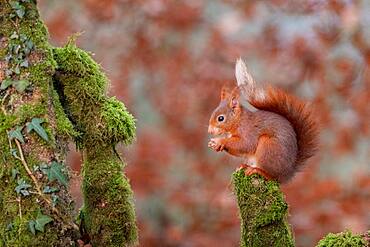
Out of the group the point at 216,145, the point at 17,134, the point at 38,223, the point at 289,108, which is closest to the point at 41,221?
the point at 38,223

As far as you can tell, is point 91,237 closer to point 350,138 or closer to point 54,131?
point 54,131

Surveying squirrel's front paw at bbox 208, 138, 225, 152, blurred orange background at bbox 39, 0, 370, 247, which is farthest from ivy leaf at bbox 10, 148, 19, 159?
blurred orange background at bbox 39, 0, 370, 247

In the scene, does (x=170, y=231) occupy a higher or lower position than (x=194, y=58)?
lower

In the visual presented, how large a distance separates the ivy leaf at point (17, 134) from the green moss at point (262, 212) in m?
0.58

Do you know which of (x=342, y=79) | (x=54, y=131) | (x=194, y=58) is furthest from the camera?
(x=194, y=58)

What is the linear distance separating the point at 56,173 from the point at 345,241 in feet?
2.52

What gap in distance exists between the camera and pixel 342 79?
11.8 ft

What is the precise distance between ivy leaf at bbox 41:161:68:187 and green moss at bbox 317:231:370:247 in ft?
2.28

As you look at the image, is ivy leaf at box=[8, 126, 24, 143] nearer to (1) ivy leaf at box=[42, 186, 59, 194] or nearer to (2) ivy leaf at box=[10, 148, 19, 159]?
(2) ivy leaf at box=[10, 148, 19, 159]

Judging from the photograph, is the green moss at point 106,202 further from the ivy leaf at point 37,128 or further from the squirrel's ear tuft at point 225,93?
the squirrel's ear tuft at point 225,93

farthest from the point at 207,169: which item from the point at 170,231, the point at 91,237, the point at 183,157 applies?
the point at 91,237

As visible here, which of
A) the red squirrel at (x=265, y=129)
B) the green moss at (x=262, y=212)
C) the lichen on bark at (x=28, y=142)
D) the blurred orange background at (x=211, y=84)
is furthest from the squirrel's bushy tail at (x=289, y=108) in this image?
the blurred orange background at (x=211, y=84)

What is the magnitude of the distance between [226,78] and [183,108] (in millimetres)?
312

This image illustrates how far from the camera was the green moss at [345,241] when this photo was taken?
1.80 metres
